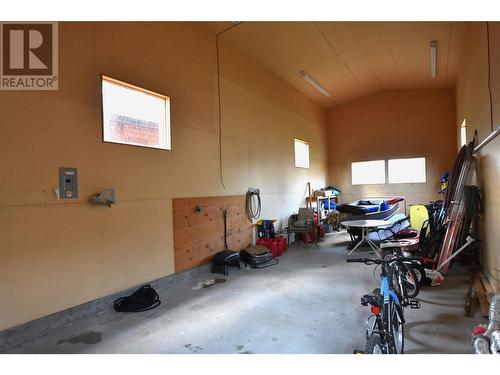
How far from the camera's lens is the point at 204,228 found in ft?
15.9

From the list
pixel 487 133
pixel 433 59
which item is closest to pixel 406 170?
pixel 433 59

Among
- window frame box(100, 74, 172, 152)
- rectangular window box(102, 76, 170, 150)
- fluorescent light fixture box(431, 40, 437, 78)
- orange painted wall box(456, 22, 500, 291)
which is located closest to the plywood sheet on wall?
window frame box(100, 74, 172, 152)

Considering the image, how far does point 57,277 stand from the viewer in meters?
2.94

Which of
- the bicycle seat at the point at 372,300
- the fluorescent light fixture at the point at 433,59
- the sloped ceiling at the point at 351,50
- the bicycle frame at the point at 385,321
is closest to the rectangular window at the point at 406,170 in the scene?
the sloped ceiling at the point at 351,50

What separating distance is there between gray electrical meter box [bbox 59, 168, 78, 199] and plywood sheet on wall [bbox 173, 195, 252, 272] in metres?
1.45

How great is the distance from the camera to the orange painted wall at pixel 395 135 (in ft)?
27.5

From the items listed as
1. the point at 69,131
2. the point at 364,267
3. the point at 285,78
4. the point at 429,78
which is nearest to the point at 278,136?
the point at 285,78

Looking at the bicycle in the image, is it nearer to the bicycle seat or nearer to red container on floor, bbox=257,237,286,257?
the bicycle seat

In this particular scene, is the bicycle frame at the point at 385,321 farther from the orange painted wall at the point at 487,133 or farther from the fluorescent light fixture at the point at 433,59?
the fluorescent light fixture at the point at 433,59

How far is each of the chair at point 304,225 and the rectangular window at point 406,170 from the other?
12.1 ft

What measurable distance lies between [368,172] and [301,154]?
2627mm

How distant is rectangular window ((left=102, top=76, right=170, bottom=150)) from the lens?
355cm

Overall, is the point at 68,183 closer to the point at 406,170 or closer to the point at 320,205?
the point at 320,205

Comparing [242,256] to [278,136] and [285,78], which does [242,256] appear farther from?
[285,78]
